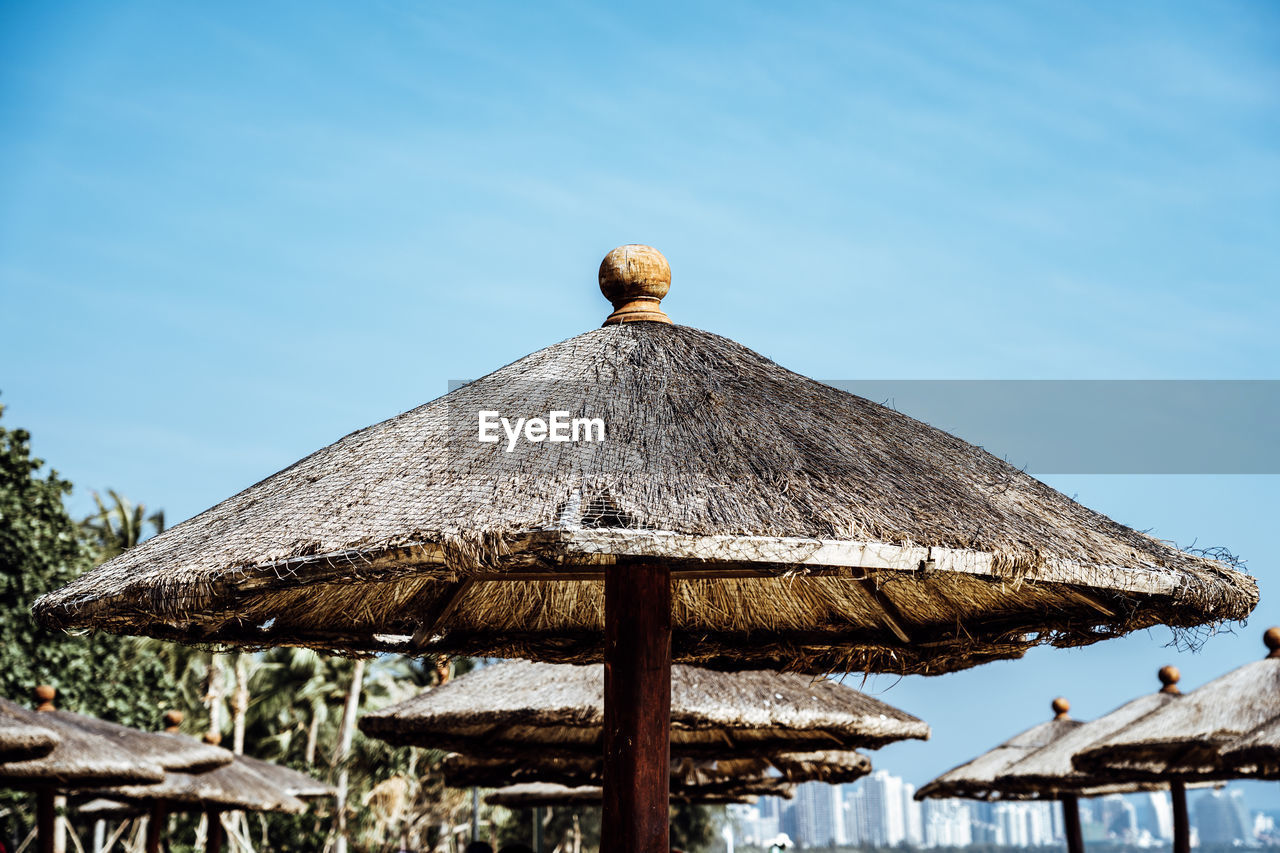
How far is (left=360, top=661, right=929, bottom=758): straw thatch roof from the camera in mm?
6566

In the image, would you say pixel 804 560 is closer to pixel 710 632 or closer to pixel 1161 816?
pixel 710 632

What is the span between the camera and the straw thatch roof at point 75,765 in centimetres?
752

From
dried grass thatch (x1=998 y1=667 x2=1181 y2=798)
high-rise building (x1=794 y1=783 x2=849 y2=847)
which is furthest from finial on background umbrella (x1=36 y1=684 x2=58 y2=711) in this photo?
high-rise building (x1=794 y1=783 x2=849 y2=847)

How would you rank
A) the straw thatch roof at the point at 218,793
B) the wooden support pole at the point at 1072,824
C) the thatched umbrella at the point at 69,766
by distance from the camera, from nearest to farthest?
the thatched umbrella at the point at 69,766, the straw thatch roof at the point at 218,793, the wooden support pole at the point at 1072,824

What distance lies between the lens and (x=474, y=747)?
792cm

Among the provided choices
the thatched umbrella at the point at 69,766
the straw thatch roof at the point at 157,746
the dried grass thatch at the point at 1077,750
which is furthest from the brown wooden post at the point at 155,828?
the dried grass thatch at the point at 1077,750

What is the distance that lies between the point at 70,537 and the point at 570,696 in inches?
562

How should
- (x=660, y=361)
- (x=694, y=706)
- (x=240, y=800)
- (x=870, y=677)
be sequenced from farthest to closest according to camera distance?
1. (x=240, y=800)
2. (x=694, y=706)
3. (x=870, y=677)
4. (x=660, y=361)

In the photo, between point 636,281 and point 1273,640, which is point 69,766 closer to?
point 636,281

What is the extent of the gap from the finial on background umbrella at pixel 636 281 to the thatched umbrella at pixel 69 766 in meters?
4.92

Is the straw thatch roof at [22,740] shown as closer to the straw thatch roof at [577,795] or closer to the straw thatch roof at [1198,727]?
the straw thatch roof at [577,795]

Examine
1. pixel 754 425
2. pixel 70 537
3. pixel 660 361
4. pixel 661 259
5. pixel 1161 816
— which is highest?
pixel 70 537

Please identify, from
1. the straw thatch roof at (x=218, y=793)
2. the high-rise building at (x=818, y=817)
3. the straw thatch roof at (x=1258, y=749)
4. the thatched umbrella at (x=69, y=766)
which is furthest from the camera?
the high-rise building at (x=818, y=817)

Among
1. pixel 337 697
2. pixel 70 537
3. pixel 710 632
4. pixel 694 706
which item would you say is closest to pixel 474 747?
pixel 694 706
